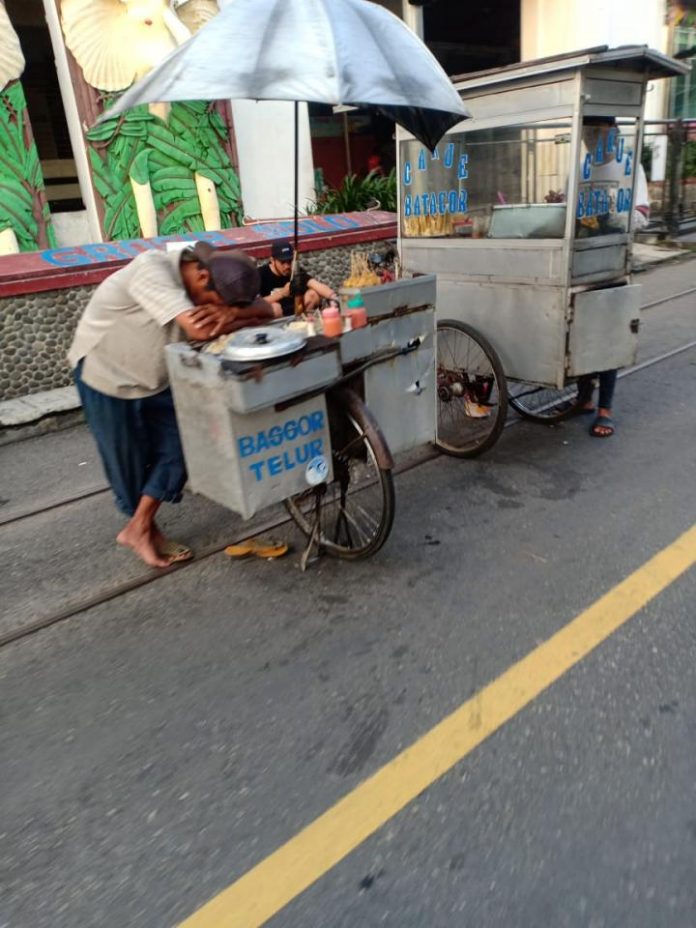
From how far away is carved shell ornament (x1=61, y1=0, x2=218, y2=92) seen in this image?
8.25 meters

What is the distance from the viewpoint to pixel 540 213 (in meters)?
4.38

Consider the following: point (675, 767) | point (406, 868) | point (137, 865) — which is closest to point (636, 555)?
point (675, 767)

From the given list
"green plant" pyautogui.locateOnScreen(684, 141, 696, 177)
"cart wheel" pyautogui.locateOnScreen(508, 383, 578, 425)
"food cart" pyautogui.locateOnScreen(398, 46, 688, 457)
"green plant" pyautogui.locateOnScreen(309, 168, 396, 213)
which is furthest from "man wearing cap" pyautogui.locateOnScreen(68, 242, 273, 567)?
"green plant" pyautogui.locateOnScreen(684, 141, 696, 177)

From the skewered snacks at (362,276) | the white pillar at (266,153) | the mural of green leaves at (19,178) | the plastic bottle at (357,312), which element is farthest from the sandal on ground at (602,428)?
the mural of green leaves at (19,178)

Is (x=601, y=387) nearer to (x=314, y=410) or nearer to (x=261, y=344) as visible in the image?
(x=314, y=410)

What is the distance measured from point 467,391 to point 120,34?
670 cm

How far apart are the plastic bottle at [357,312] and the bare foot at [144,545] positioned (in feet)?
4.78

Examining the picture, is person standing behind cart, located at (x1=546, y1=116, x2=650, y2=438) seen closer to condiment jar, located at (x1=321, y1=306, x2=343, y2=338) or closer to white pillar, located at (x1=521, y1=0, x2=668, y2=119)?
condiment jar, located at (x1=321, y1=306, x2=343, y2=338)

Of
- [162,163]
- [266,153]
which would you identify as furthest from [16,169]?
[266,153]

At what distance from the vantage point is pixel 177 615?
10.3ft

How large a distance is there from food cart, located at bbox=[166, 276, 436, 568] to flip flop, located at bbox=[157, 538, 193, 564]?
55cm

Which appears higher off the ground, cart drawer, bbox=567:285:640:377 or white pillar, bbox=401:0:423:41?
white pillar, bbox=401:0:423:41

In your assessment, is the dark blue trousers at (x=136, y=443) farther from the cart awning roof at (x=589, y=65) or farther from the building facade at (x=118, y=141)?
the building facade at (x=118, y=141)

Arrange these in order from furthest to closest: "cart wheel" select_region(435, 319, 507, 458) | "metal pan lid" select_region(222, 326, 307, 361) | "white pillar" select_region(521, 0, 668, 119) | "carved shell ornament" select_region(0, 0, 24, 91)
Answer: "white pillar" select_region(521, 0, 668, 119)
"carved shell ornament" select_region(0, 0, 24, 91)
"cart wheel" select_region(435, 319, 507, 458)
"metal pan lid" select_region(222, 326, 307, 361)
